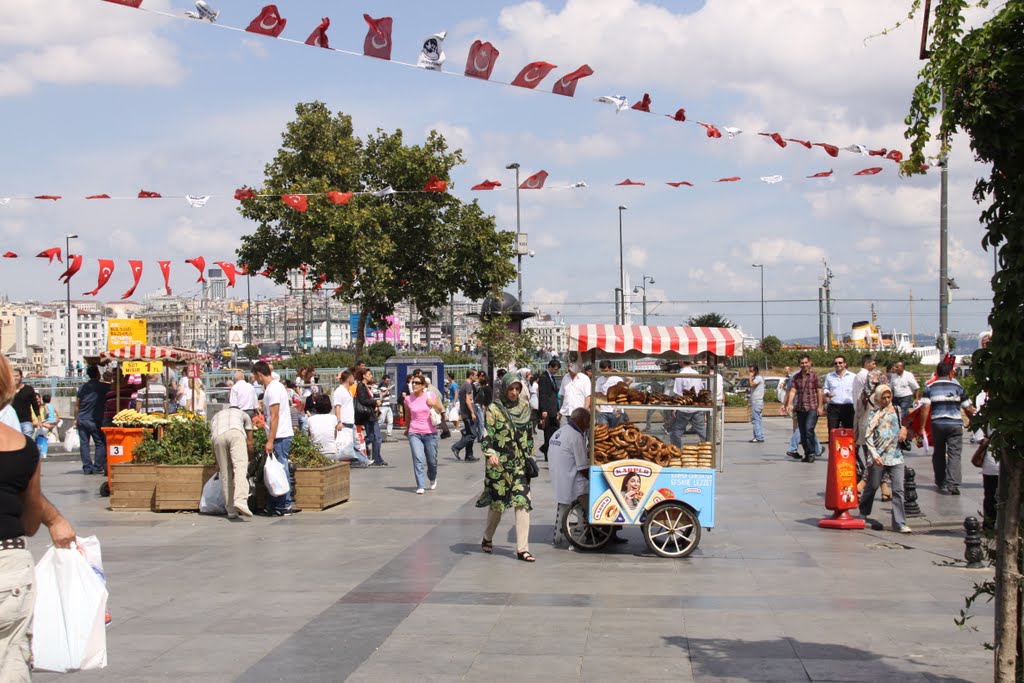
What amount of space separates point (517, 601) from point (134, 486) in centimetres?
710

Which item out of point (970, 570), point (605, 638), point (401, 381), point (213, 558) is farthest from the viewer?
point (401, 381)

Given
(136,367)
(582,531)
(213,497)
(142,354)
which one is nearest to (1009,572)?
(582,531)

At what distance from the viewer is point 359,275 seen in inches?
1266

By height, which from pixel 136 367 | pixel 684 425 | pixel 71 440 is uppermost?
pixel 136 367

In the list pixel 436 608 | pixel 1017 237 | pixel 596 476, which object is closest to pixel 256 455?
pixel 596 476

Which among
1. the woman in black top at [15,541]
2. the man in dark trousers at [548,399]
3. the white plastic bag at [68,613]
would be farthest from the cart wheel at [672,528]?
the man in dark trousers at [548,399]

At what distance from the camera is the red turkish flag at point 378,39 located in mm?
11539

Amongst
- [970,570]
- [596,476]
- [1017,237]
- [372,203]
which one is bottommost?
[970,570]

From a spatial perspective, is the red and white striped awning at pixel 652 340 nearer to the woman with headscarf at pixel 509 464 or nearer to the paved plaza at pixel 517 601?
the woman with headscarf at pixel 509 464

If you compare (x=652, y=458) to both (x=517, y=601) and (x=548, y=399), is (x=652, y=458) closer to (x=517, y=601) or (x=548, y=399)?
(x=517, y=601)

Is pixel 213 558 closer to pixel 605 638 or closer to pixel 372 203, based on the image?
pixel 605 638

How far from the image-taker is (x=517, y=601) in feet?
28.1

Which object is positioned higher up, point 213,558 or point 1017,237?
point 1017,237

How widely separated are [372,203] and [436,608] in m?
24.9
